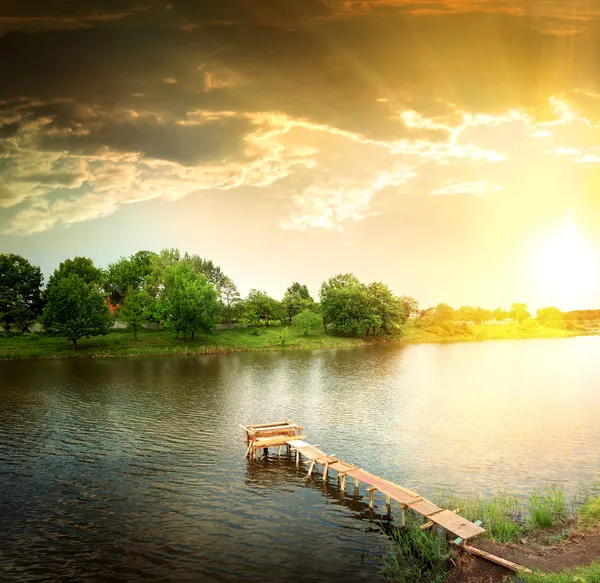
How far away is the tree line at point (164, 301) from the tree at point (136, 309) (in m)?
0.22

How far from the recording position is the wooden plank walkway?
56.0ft

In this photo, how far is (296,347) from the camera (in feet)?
359

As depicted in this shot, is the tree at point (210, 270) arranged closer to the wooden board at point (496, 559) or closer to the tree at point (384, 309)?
Result: the tree at point (384, 309)

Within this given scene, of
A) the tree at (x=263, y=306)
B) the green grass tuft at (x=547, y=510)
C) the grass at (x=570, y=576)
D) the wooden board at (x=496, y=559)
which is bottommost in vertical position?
the green grass tuft at (x=547, y=510)

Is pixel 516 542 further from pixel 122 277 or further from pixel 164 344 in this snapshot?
pixel 122 277

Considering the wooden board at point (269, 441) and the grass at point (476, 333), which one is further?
the grass at point (476, 333)

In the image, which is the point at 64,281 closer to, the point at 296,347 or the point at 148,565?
the point at 296,347

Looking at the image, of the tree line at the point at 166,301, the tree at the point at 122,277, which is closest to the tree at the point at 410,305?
the tree line at the point at 166,301

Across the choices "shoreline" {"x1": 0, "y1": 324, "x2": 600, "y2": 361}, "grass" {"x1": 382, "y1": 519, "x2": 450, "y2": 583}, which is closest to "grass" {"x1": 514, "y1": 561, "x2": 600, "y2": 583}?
"grass" {"x1": 382, "y1": 519, "x2": 450, "y2": 583}

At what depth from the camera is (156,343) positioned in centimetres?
10062

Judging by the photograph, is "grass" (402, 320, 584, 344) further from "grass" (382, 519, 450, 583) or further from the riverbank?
"grass" (382, 519, 450, 583)

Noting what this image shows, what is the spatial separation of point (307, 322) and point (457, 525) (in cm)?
10534

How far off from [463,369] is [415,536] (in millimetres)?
61016

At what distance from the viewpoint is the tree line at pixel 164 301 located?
93.5 metres
